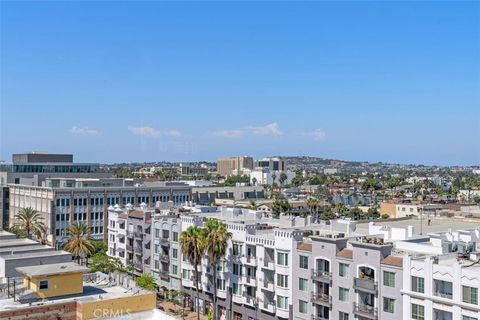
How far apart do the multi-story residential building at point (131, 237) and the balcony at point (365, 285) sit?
120 feet

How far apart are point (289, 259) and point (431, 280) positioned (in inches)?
631

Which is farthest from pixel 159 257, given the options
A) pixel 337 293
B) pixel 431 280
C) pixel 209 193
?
pixel 209 193

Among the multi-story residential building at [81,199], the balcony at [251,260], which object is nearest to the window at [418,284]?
the balcony at [251,260]

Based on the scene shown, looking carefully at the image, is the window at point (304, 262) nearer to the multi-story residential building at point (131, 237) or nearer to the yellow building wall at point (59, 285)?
the yellow building wall at point (59, 285)

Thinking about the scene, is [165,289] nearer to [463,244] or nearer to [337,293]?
[337,293]

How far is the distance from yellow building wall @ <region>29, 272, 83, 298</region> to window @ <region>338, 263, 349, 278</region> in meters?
22.2

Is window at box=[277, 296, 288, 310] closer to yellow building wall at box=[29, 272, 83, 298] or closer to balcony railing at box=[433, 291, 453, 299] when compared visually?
balcony railing at box=[433, 291, 453, 299]

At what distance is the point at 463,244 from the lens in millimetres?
50281

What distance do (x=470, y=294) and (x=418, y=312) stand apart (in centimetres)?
484

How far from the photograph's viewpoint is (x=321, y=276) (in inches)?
2078

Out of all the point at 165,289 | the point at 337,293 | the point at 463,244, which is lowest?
the point at 165,289

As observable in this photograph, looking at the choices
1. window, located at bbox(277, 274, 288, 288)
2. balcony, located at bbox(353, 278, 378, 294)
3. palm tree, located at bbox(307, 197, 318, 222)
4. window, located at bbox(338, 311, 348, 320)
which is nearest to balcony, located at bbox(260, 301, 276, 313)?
window, located at bbox(277, 274, 288, 288)

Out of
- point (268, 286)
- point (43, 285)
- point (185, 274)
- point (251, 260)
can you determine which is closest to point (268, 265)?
point (268, 286)

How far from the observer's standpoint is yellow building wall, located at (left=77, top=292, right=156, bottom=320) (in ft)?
130
